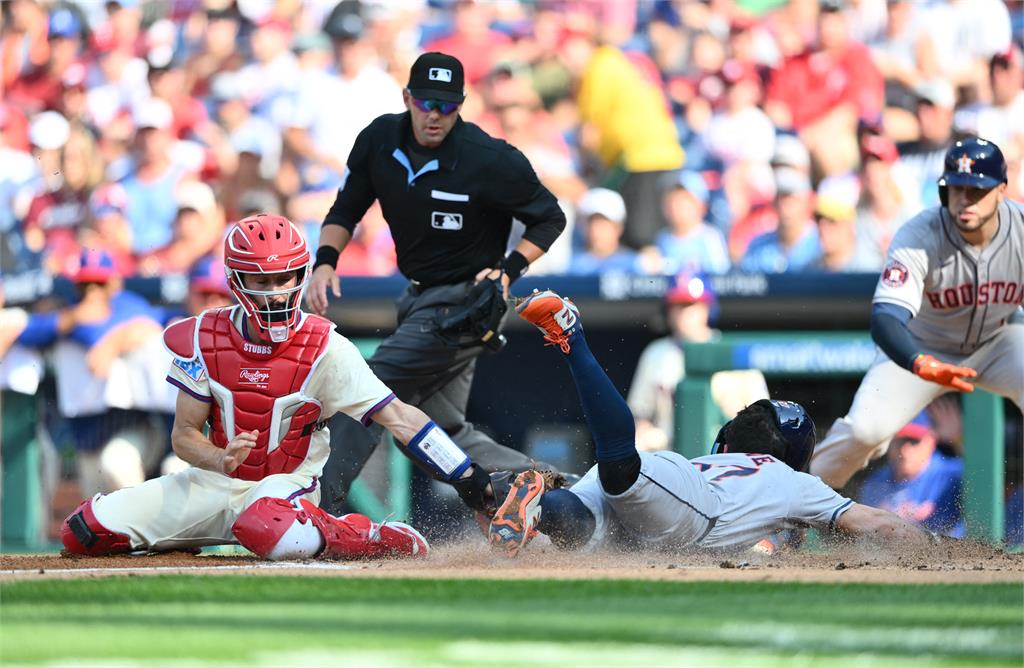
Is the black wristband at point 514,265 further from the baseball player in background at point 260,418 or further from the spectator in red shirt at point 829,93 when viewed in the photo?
the spectator in red shirt at point 829,93

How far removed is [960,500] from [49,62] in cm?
807

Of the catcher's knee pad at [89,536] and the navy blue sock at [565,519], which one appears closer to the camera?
the navy blue sock at [565,519]

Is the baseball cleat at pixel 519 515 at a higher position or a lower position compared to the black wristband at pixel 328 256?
lower

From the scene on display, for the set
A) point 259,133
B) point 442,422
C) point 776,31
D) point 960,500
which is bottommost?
point 960,500

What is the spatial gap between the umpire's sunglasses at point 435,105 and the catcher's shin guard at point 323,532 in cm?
189

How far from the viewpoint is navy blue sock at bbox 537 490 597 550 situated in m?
5.61

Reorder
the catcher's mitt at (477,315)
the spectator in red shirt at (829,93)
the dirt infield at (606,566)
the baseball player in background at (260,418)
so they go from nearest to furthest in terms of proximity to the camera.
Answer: the dirt infield at (606,566) → the baseball player in background at (260,418) → the catcher's mitt at (477,315) → the spectator in red shirt at (829,93)

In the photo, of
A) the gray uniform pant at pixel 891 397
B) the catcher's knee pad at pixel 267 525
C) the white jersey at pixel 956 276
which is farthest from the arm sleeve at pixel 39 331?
the white jersey at pixel 956 276

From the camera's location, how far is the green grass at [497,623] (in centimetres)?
342

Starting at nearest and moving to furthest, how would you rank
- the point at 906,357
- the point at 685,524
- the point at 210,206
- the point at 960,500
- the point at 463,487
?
the point at 685,524
the point at 463,487
the point at 906,357
the point at 960,500
the point at 210,206

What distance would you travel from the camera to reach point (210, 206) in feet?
36.7

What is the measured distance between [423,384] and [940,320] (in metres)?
2.51

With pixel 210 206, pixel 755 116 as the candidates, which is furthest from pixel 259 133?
pixel 755 116

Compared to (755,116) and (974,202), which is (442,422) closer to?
(974,202)
